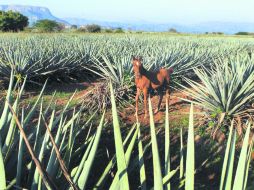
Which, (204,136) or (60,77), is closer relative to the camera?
(204,136)

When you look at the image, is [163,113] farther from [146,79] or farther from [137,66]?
[137,66]

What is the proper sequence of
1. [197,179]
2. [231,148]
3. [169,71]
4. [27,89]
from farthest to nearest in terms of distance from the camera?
[27,89]
[169,71]
[197,179]
[231,148]

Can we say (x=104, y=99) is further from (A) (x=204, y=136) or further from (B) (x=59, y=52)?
(B) (x=59, y=52)

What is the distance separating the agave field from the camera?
148 centimetres

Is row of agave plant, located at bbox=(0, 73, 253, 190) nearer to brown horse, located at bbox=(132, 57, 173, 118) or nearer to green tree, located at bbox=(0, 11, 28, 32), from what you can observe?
brown horse, located at bbox=(132, 57, 173, 118)

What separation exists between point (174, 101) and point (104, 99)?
1611 millimetres

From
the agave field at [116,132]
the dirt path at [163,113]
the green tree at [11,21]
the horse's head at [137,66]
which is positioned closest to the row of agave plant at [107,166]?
the agave field at [116,132]

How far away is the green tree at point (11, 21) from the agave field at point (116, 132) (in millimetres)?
39518

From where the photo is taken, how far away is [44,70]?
29.0ft

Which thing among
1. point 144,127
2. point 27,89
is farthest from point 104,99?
point 27,89

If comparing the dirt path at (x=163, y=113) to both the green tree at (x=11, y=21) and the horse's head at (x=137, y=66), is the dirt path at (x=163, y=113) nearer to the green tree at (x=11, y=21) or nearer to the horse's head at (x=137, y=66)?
the horse's head at (x=137, y=66)

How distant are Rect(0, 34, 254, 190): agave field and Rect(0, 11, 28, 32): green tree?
130 ft

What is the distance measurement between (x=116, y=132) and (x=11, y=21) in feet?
165

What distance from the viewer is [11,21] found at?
4841 centimetres
